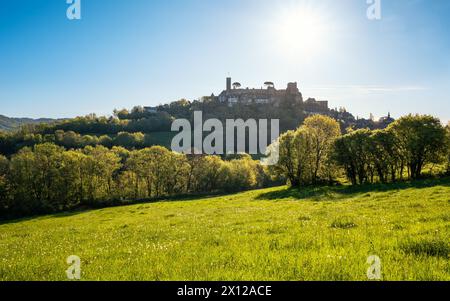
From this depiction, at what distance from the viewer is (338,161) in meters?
57.4

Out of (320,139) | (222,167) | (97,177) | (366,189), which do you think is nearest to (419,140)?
(320,139)

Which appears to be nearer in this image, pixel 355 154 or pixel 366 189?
pixel 366 189

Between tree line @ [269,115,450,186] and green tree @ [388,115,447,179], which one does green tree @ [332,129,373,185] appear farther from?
green tree @ [388,115,447,179]

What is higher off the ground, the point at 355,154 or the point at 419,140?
the point at 419,140

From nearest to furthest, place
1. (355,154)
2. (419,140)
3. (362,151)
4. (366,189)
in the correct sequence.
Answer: (366,189), (419,140), (362,151), (355,154)

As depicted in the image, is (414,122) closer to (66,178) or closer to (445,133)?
(445,133)

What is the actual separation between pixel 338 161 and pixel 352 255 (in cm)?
5159

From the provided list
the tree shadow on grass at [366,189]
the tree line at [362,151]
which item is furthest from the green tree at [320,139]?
the tree shadow on grass at [366,189]

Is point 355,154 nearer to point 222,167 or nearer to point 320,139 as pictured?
point 320,139

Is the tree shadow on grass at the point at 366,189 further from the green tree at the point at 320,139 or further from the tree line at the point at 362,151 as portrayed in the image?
the green tree at the point at 320,139

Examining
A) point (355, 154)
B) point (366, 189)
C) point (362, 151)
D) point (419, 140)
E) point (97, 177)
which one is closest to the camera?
point (366, 189)

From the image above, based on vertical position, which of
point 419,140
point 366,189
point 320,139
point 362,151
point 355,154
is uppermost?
point 419,140

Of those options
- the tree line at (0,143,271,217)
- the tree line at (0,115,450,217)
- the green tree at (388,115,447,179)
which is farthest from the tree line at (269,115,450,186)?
the tree line at (0,143,271,217)
